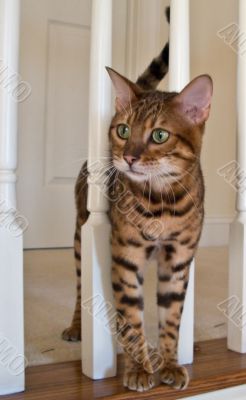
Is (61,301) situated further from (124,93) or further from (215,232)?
(215,232)

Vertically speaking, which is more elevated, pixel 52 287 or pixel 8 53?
pixel 8 53

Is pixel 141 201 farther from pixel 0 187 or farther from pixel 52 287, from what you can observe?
pixel 52 287

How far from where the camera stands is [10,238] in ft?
2.55

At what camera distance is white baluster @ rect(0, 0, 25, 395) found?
30.4 inches

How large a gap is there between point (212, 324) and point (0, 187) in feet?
2.21

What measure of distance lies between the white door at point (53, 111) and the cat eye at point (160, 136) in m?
1.29

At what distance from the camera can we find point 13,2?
765mm

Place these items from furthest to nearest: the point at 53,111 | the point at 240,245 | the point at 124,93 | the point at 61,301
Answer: the point at 53,111 → the point at 61,301 → the point at 240,245 → the point at 124,93

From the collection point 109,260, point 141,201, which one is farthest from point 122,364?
point 141,201

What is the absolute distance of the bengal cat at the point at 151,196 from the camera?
80 cm

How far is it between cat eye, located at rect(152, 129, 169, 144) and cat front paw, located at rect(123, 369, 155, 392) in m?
0.39

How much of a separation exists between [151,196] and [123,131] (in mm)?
122

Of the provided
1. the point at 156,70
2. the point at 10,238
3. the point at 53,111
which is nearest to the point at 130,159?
the point at 10,238

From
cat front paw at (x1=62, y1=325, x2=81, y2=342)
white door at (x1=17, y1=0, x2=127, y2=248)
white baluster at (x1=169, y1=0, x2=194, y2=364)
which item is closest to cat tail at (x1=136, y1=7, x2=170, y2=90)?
white baluster at (x1=169, y1=0, x2=194, y2=364)
